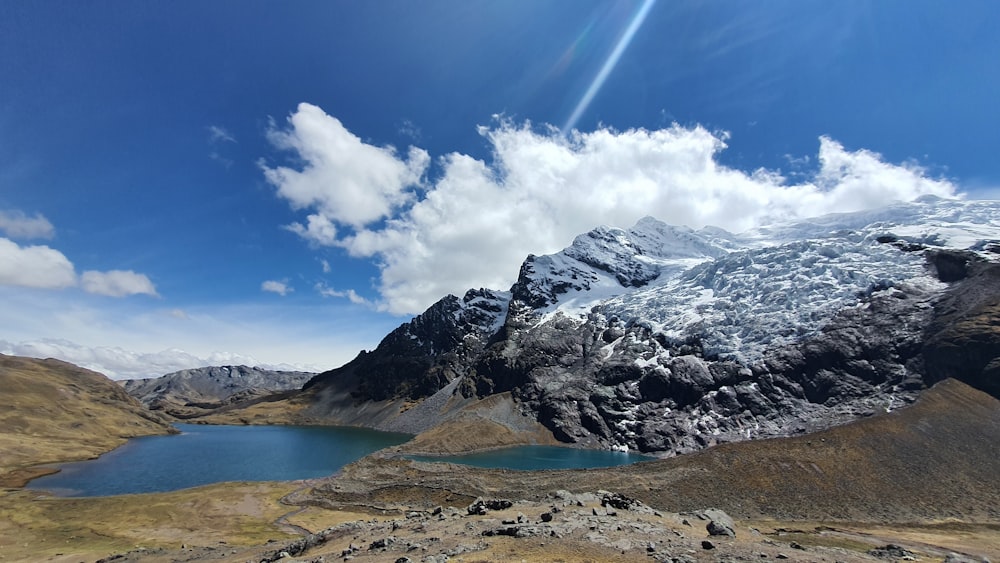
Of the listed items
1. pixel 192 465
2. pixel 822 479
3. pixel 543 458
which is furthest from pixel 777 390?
pixel 192 465

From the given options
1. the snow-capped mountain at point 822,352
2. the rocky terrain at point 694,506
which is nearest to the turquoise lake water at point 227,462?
the snow-capped mountain at point 822,352

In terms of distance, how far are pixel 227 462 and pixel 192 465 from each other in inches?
367

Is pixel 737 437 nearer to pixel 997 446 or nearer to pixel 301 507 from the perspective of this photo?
pixel 997 446

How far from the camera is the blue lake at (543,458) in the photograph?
5551 inches

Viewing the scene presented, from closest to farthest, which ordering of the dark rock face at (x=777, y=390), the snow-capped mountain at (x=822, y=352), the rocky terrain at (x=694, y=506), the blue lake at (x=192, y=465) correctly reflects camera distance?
the rocky terrain at (x=694, y=506) → the blue lake at (x=192, y=465) → the snow-capped mountain at (x=822, y=352) → the dark rock face at (x=777, y=390)

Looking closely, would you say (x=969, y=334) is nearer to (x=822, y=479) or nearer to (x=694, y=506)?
(x=822, y=479)

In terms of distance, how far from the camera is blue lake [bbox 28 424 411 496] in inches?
4203

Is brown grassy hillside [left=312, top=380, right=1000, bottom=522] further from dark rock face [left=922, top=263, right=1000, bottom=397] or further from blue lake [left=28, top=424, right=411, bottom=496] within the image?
blue lake [left=28, top=424, right=411, bottom=496]

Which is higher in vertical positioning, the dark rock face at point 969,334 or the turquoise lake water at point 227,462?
the dark rock face at point 969,334

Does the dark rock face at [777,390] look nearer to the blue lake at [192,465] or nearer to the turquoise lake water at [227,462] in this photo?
the turquoise lake water at [227,462]

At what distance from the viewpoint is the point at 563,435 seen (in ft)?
615

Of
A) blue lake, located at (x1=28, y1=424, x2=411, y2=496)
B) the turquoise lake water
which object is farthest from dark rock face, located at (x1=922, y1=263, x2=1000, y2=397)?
blue lake, located at (x1=28, y1=424, x2=411, y2=496)

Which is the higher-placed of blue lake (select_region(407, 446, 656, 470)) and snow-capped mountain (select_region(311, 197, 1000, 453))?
snow-capped mountain (select_region(311, 197, 1000, 453))

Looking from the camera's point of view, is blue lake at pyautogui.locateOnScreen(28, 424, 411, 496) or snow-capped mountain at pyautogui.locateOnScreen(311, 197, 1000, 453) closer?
blue lake at pyautogui.locateOnScreen(28, 424, 411, 496)
